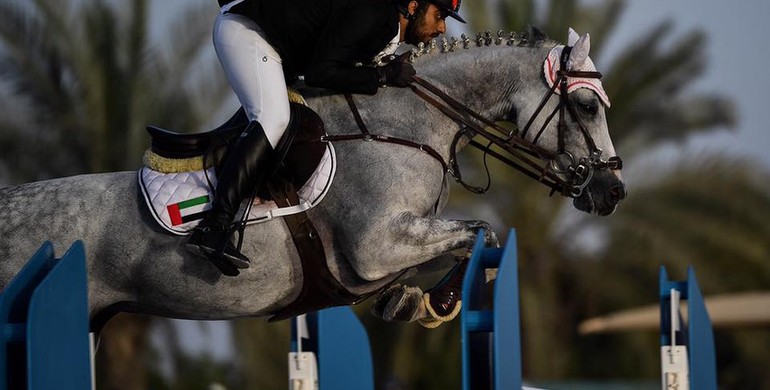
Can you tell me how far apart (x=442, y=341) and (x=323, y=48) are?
10.3m

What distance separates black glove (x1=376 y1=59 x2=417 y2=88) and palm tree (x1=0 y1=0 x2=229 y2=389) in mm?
7530

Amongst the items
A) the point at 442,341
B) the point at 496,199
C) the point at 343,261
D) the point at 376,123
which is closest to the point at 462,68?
the point at 376,123

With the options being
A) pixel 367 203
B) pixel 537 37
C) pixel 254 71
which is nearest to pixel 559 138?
pixel 537 37

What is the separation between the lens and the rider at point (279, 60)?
5.32 meters

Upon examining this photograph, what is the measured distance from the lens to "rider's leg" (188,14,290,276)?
17.4ft

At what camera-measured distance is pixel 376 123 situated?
5621mm

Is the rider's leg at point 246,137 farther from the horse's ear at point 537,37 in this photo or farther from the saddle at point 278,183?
the horse's ear at point 537,37

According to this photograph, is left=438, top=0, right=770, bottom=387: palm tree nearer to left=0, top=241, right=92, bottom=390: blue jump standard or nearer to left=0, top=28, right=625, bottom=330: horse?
left=0, top=28, right=625, bottom=330: horse

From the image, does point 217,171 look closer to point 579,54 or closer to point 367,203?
point 367,203

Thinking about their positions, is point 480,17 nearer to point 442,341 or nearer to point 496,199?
point 496,199

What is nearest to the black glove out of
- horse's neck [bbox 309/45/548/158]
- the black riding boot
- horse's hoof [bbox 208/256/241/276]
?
horse's neck [bbox 309/45/548/158]

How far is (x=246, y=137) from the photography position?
17.6 feet

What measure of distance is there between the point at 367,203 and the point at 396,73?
0.61 m

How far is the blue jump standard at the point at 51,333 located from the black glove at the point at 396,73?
158cm
